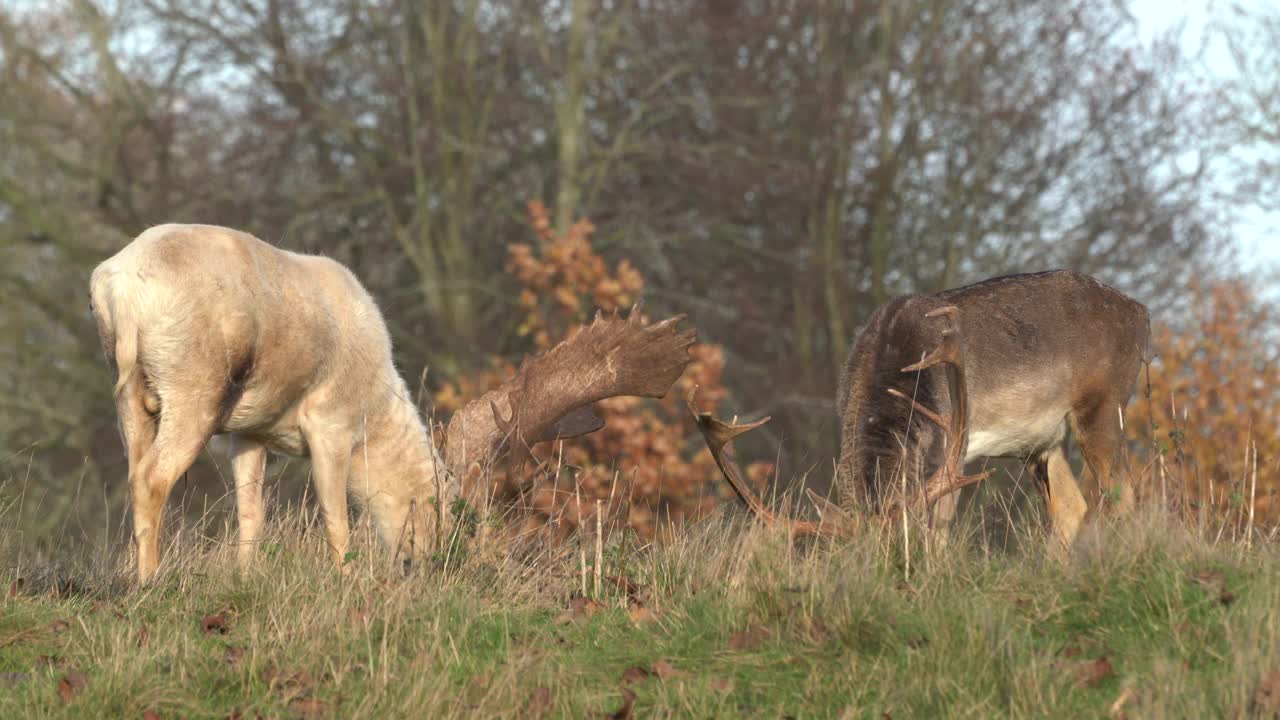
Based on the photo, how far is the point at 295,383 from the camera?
27.0 ft

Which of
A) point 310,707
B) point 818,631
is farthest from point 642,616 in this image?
point 310,707

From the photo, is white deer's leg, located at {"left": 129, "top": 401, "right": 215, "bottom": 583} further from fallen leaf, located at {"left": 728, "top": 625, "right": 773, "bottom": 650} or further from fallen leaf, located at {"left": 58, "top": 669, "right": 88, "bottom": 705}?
fallen leaf, located at {"left": 728, "top": 625, "right": 773, "bottom": 650}

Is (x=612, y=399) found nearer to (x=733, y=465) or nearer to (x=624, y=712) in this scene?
(x=733, y=465)

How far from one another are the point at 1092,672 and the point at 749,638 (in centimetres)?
122

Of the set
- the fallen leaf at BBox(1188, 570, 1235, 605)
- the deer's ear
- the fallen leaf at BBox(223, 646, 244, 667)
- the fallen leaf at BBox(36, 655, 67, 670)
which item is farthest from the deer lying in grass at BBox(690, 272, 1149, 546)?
the fallen leaf at BBox(36, 655, 67, 670)

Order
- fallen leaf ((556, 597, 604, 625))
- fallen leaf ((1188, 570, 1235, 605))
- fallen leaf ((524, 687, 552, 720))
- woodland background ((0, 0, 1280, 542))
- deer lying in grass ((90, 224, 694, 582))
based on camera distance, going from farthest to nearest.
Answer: woodland background ((0, 0, 1280, 542)) < deer lying in grass ((90, 224, 694, 582)) < fallen leaf ((556, 597, 604, 625)) < fallen leaf ((1188, 570, 1235, 605)) < fallen leaf ((524, 687, 552, 720))

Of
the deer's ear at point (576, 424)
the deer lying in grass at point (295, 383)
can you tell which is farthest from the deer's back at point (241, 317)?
the deer's ear at point (576, 424)

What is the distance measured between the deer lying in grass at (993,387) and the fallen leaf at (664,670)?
76.7 inches

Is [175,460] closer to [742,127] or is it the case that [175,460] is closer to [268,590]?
[268,590]

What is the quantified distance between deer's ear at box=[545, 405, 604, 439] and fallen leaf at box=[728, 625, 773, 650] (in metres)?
3.31

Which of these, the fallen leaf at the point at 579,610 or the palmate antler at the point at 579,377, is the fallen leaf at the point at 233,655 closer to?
the fallen leaf at the point at 579,610

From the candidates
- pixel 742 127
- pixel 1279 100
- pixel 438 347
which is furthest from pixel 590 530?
pixel 1279 100

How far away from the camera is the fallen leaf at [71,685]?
5.10 m

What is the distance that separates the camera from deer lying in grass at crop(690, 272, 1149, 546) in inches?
297
